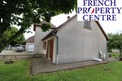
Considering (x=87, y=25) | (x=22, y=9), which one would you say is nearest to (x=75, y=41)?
(x=87, y=25)

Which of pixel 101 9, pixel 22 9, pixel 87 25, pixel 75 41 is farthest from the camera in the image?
pixel 87 25

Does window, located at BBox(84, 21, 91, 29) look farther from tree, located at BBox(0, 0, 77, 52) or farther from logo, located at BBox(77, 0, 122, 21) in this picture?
tree, located at BBox(0, 0, 77, 52)

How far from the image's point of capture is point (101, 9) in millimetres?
8734

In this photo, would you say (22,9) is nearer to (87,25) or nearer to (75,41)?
(75,41)

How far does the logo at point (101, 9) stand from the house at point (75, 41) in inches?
208

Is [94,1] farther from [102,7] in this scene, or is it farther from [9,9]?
[9,9]

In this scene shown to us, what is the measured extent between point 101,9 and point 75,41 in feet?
23.5

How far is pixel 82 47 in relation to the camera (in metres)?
16.3

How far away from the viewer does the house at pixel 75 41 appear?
14031 mm

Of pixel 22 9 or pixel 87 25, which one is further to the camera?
pixel 87 25

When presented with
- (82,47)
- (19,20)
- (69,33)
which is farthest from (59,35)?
(19,20)

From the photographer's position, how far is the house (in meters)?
14.0

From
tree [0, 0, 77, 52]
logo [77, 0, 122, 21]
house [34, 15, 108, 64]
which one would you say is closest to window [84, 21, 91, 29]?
house [34, 15, 108, 64]

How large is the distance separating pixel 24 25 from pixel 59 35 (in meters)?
7.04
